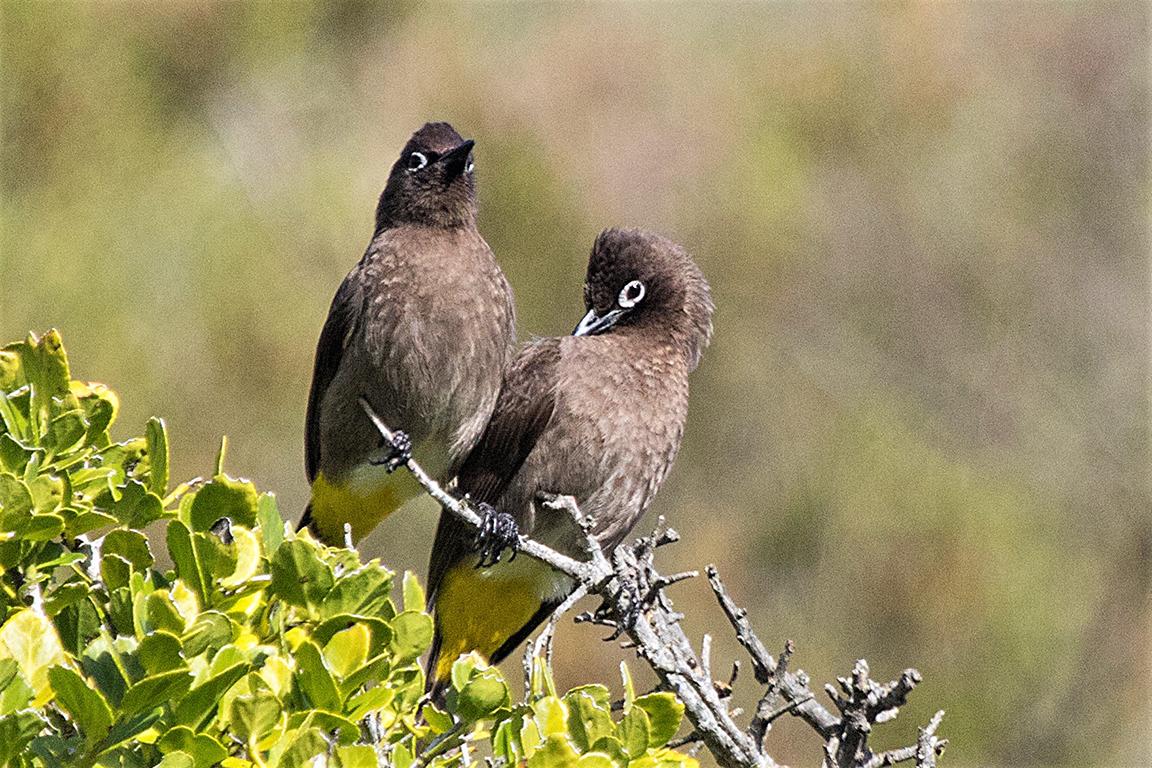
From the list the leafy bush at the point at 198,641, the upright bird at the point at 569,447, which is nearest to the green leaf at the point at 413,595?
the leafy bush at the point at 198,641

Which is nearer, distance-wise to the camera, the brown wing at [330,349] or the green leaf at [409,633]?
the green leaf at [409,633]

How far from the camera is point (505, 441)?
3.47 m

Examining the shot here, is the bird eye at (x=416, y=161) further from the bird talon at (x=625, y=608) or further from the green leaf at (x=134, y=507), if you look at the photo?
the green leaf at (x=134, y=507)

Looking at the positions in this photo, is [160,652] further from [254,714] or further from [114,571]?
[114,571]

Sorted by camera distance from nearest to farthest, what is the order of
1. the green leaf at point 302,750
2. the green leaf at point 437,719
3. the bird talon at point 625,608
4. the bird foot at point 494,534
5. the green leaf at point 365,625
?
1. the green leaf at point 302,750
2. the green leaf at point 365,625
3. the green leaf at point 437,719
4. the bird talon at point 625,608
5. the bird foot at point 494,534

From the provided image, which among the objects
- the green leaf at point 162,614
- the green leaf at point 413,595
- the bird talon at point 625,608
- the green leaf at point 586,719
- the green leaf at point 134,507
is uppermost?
the bird talon at point 625,608

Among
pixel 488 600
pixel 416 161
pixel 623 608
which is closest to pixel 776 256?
pixel 416 161

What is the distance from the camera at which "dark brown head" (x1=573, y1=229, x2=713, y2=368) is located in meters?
3.66

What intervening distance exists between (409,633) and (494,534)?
62.9 inches

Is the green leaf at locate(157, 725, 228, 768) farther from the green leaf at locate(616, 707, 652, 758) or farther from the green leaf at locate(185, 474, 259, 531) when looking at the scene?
the green leaf at locate(616, 707, 652, 758)

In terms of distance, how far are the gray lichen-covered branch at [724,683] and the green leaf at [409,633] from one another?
0.63m

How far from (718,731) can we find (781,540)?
184 inches

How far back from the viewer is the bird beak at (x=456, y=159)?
3.47 metres

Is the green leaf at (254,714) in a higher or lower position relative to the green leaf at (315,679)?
lower
